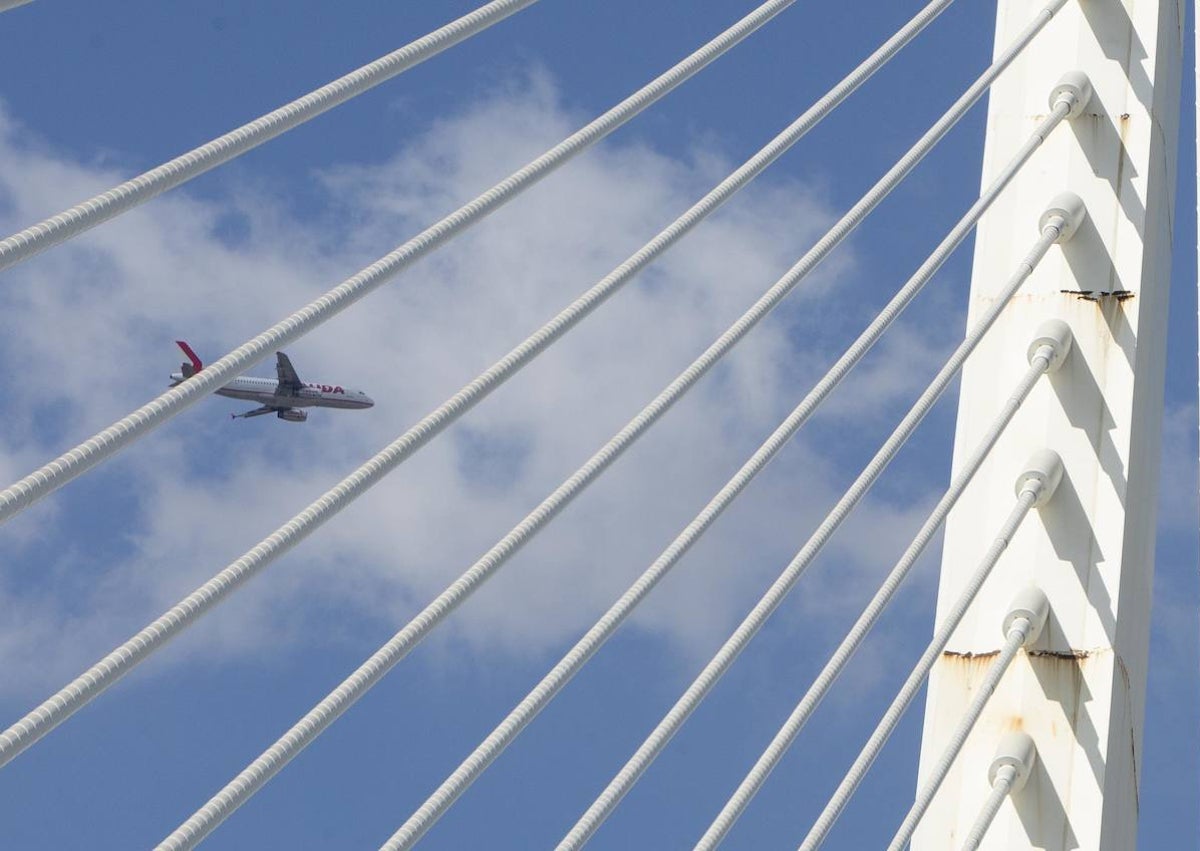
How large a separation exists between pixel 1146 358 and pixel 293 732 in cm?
215

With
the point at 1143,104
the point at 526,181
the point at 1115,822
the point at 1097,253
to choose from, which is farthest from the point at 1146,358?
the point at 526,181

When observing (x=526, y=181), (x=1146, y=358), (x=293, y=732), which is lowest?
(x=293, y=732)

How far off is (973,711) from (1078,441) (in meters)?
0.61

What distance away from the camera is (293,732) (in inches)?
96.3

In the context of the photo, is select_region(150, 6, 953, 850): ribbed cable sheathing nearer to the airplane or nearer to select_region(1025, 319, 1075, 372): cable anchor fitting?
select_region(1025, 319, 1075, 372): cable anchor fitting

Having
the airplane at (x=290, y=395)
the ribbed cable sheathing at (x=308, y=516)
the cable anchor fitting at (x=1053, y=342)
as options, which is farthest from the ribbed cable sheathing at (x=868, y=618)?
the airplane at (x=290, y=395)

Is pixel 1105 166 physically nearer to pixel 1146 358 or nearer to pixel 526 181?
pixel 1146 358

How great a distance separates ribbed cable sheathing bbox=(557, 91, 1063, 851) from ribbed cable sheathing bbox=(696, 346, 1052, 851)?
0.12 metres

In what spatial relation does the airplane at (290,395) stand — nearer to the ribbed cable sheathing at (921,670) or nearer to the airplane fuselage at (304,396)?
the airplane fuselage at (304,396)

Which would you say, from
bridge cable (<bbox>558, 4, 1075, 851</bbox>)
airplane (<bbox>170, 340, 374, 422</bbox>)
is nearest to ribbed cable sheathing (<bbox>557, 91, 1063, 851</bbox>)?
bridge cable (<bbox>558, 4, 1075, 851</bbox>)

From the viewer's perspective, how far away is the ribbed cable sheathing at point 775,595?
114 inches

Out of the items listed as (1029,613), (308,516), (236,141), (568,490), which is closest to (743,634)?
(568,490)

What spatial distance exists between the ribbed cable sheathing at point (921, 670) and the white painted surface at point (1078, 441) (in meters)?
0.09

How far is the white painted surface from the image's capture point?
3.67m
